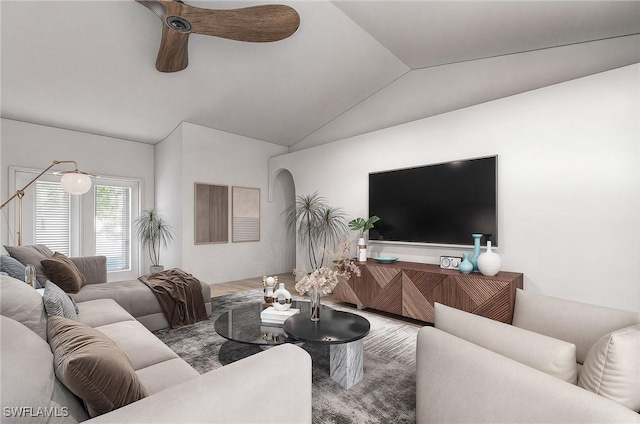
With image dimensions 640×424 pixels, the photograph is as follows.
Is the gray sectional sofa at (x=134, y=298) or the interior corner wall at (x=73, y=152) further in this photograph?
the interior corner wall at (x=73, y=152)

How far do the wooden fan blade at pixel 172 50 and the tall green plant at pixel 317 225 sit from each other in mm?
2976

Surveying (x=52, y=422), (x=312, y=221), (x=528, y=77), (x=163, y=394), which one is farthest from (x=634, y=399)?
(x=312, y=221)

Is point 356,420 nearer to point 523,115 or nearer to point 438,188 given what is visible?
point 438,188

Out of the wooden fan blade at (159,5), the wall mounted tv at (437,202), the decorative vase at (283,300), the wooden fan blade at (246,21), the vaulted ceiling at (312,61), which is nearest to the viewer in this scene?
the wooden fan blade at (159,5)

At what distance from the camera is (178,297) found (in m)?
3.40

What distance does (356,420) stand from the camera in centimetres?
184

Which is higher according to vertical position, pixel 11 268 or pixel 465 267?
pixel 11 268

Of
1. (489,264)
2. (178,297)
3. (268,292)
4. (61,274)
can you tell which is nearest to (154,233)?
(61,274)

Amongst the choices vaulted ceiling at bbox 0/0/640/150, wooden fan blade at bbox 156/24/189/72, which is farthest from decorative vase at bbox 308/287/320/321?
vaulted ceiling at bbox 0/0/640/150

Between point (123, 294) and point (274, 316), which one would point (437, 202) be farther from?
point (123, 294)

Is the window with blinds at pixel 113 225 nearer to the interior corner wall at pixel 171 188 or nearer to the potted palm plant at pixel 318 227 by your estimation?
the interior corner wall at pixel 171 188

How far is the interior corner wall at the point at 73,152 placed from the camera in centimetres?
453

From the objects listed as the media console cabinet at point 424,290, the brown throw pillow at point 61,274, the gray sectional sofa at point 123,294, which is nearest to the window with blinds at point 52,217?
the gray sectional sofa at point 123,294

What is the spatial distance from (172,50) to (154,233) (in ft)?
11.3
